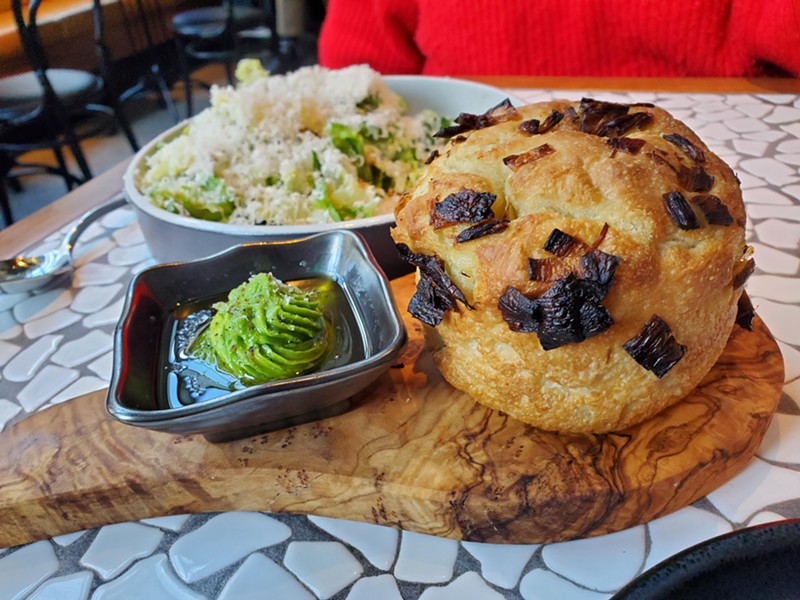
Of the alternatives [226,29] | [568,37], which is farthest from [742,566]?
[226,29]

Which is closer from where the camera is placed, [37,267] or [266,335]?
[266,335]

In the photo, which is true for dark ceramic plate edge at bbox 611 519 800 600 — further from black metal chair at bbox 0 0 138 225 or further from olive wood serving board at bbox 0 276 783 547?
black metal chair at bbox 0 0 138 225

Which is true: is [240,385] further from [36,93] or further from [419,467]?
[36,93]

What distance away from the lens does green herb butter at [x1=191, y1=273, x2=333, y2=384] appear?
1037 millimetres

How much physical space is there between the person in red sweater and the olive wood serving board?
6.42ft

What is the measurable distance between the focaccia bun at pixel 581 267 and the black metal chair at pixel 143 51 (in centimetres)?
582

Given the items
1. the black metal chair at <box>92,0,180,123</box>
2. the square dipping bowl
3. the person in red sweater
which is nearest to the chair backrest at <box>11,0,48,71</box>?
the black metal chair at <box>92,0,180,123</box>

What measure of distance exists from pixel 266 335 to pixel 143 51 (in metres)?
6.61

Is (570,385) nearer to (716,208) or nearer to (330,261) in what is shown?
(716,208)

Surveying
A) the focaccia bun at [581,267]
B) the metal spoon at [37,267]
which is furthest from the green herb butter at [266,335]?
the metal spoon at [37,267]

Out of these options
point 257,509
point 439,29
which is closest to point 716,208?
point 257,509

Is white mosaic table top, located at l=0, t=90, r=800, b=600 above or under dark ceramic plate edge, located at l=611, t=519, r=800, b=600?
under

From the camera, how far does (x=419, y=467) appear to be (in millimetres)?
938

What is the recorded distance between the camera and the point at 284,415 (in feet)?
3.25
